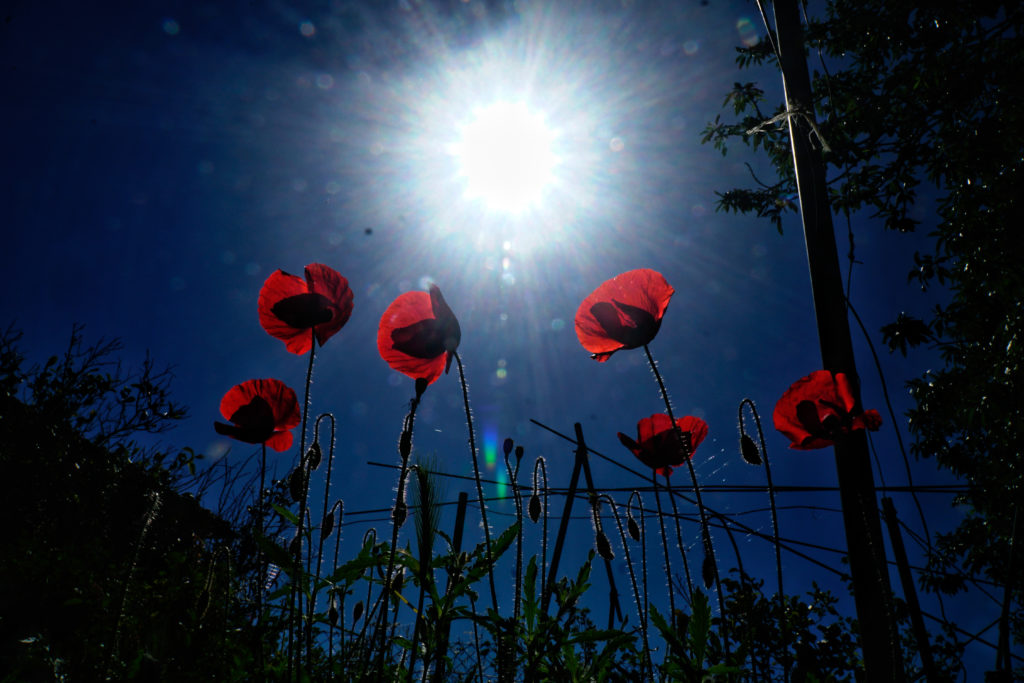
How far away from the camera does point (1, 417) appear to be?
4.43 m

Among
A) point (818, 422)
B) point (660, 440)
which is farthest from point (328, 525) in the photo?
point (818, 422)

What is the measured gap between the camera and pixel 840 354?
1.76 metres

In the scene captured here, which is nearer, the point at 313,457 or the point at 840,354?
the point at 313,457

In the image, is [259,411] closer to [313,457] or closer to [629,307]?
[313,457]

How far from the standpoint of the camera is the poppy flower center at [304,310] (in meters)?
1.53

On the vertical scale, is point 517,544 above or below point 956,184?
below

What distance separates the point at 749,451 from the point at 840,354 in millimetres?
607

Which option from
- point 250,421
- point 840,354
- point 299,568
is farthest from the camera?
point 840,354

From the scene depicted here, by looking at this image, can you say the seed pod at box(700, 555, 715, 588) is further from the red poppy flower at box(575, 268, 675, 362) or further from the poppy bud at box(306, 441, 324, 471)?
the poppy bud at box(306, 441, 324, 471)

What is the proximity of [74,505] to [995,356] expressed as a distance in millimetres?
7461

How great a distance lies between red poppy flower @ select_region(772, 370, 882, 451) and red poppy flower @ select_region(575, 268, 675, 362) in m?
0.49

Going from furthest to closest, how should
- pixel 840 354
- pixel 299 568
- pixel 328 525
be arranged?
pixel 840 354, pixel 328 525, pixel 299 568

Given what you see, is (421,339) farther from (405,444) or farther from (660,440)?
(660,440)

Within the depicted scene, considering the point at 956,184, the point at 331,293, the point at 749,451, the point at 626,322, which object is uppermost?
the point at 956,184
